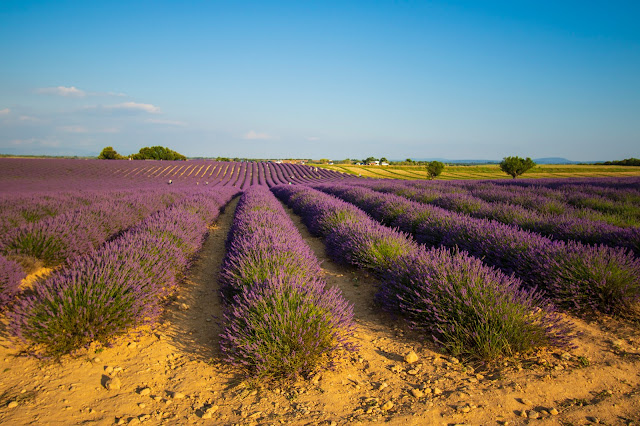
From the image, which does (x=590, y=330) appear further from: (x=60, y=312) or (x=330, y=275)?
(x=60, y=312)

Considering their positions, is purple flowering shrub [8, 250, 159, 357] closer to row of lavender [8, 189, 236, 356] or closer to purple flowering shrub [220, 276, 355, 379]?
row of lavender [8, 189, 236, 356]

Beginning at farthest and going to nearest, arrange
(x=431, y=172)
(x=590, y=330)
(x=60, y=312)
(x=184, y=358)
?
1. (x=431, y=172)
2. (x=590, y=330)
3. (x=184, y=358)
4. (x=60, y=312)

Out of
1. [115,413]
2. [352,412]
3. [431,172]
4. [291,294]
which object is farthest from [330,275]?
[431,172]

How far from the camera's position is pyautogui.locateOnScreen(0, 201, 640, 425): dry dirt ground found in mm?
1698

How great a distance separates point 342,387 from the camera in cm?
202

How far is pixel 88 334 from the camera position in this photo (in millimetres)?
2266

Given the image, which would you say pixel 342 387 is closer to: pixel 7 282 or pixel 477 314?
pixel 477 314

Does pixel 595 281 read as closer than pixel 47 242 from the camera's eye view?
Yes

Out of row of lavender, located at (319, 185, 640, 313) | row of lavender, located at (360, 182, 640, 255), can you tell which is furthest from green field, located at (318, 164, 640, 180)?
row of lavender, located at (319, 185, 640, 313)

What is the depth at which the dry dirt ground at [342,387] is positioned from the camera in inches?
66.9

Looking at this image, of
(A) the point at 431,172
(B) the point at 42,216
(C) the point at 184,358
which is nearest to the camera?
(C) the point at 184,358

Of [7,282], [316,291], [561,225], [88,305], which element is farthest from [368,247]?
[7,282]

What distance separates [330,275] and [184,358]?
8.03 feet

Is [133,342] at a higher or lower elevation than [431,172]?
lower
